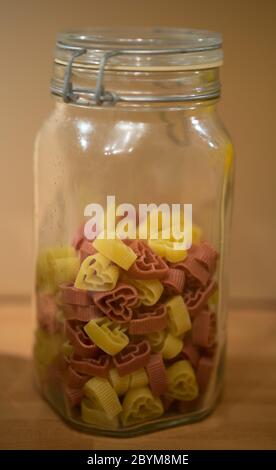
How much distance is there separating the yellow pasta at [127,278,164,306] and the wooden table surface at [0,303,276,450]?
0.12 metres

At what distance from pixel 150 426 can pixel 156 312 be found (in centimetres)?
11

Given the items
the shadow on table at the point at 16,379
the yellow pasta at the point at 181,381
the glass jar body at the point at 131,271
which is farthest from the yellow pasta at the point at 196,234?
the shadow on table at the point at 16,379

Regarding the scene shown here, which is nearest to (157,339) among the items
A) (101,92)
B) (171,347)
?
(171,347)

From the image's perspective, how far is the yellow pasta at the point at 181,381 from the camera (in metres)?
0.71

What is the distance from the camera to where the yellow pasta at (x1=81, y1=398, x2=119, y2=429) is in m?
0.70

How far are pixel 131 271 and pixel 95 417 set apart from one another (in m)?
0.14

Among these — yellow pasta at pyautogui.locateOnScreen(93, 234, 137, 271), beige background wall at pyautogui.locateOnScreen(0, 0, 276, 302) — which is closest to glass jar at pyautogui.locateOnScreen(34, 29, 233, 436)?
yellow pasta at pyautogui.locateOnScreen(93, 234, 137, 271)

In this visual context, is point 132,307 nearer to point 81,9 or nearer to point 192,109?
point 192,109

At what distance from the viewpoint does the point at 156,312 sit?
2.26 ft

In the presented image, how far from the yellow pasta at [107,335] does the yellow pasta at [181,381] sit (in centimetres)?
6

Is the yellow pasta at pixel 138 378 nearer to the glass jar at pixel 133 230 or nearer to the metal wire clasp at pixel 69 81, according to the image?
the glass jar at pixel 133 230

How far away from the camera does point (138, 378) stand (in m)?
0.69

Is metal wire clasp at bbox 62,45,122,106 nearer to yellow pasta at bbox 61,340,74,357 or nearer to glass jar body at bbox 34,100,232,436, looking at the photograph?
glass jar body at bbox 34,100,232,436

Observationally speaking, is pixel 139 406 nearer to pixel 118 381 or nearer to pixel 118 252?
pixel 118 381
